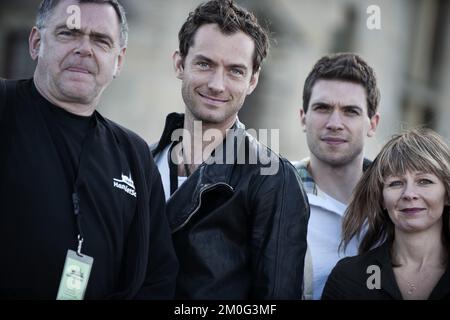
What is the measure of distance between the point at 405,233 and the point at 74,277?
160 cm

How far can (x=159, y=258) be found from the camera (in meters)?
3.43

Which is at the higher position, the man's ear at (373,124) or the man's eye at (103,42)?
the man's eye at (103,42)

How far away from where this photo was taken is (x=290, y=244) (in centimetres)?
355

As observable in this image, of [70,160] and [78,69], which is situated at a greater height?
[78,69]

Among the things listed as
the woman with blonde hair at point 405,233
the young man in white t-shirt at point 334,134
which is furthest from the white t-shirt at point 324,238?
the woman with blonde hair at point 405,233

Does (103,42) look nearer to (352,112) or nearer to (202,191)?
(202,191)

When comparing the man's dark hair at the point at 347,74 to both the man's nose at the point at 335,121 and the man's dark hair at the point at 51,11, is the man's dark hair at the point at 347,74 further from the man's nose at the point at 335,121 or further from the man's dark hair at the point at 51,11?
the man's dark hair at the point at 51,11

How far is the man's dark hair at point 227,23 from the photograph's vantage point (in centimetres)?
395

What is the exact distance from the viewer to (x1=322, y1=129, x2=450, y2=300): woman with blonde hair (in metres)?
3.58

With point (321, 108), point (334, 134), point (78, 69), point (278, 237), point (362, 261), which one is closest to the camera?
point (78, 69)

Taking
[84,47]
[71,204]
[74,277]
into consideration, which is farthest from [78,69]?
[74,277]

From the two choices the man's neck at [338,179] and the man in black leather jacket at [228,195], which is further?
the man's neck at [338,179]

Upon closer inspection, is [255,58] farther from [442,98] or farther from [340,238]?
[442,98]

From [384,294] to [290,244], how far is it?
0.49 metres
